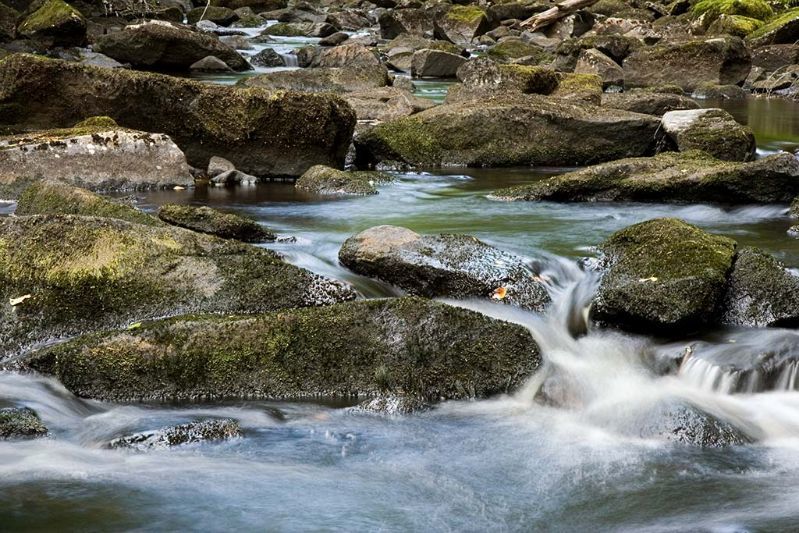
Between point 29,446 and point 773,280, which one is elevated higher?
point 773,280

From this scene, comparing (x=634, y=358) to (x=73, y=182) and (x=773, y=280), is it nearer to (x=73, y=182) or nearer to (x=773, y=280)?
(x=773, y=280)

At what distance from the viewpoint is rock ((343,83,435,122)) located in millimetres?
13039

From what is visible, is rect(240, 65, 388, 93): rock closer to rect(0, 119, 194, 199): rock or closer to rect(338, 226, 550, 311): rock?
rect(0, 119, 194, 199): rock

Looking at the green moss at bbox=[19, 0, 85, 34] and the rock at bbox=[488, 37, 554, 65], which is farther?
the rock at bbox=[488, 37, 554, 65]

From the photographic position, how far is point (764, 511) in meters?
3.58

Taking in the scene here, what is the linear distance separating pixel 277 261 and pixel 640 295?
7.08 ft

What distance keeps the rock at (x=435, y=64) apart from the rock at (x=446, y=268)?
17.1 meters

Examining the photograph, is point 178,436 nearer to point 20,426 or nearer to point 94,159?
point 20,426

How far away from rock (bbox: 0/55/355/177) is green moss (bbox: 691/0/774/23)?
23691 mm

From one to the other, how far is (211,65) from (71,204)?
16014 mm

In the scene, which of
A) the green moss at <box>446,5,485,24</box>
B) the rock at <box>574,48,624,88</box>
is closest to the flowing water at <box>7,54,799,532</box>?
the rock at <box>574,48,624,88</box>

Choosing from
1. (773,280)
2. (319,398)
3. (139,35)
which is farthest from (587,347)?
(139,35)

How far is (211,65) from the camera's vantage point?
71.0ft

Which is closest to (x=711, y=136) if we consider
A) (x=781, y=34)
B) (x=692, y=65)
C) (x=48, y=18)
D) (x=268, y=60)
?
(x=692, y=65)
